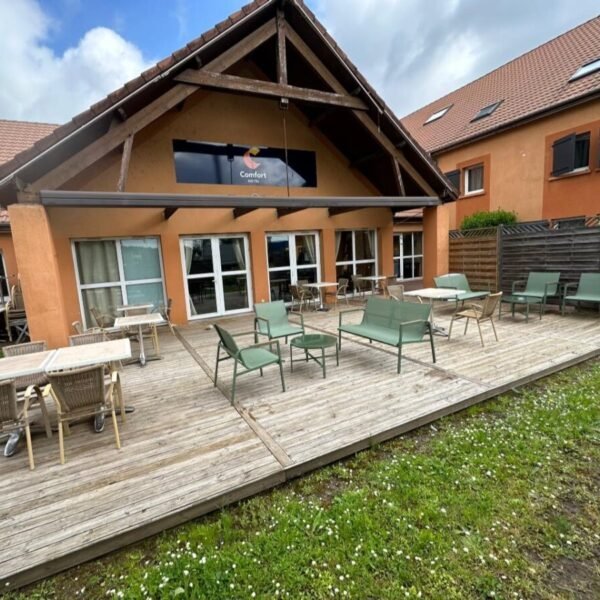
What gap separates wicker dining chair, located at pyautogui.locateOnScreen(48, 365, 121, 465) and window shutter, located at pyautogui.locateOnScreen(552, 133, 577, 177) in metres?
12.9

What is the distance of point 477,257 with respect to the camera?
945 cm

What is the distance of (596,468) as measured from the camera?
248cm

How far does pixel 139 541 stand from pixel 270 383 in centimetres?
223

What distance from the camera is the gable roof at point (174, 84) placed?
4746 millimetres

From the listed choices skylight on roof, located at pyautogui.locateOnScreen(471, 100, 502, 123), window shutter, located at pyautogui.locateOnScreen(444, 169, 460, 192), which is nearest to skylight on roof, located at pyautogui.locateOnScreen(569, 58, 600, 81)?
skylight on roof, located at pyautogui.locateOnScreen(471, 100, 502, 123)

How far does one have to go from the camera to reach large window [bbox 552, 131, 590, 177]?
9.60 m

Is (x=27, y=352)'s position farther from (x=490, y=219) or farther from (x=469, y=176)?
(x=469, y=176)

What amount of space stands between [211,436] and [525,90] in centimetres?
1573

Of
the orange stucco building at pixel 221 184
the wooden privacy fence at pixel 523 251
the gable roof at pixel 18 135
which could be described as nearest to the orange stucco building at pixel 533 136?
the wooden privacy fence at pixel 523 251

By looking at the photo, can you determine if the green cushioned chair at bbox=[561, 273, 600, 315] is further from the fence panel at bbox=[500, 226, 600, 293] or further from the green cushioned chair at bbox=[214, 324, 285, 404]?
the green cushioned chair at bbox=[214, 324, 285, 404]

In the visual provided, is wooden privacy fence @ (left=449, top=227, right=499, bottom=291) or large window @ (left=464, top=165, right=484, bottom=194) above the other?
large window @ (left=464, top=165, right=484, bottom=194)

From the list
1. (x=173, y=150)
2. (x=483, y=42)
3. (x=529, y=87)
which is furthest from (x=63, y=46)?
(x=483, y=42)

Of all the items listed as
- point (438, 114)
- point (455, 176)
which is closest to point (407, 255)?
point (455, 176)

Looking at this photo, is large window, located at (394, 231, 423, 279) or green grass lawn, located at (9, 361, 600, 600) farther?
large window, located at (394, 231, 423, 279)
